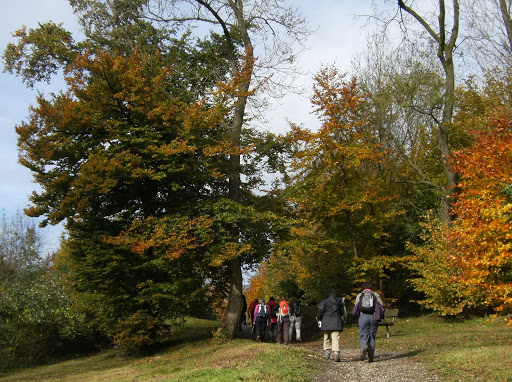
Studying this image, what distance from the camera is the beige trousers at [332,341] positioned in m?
10.7

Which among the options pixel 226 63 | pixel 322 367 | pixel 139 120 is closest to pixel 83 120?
pixel 139 120

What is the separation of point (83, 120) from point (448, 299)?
14.9 metres

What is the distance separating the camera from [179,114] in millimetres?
16984

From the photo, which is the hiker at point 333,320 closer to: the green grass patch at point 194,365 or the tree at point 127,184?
the green grass patch at point 194,365

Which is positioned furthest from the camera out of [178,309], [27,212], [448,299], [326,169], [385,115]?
[385,115]

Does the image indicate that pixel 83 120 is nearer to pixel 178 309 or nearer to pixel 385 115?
pixel 178 309

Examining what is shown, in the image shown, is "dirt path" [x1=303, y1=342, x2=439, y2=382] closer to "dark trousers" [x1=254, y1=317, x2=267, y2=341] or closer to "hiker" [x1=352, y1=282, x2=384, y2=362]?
"hiker" [x1=352, y1=282, x2=384, y2=362]

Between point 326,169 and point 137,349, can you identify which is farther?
point 326,169

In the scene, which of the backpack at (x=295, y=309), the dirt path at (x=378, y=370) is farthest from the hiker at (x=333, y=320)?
the backpack at (x=295, y=309)

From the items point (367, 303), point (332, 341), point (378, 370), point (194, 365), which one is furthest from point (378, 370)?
point (194, 365)

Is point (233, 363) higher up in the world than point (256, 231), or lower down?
lower down

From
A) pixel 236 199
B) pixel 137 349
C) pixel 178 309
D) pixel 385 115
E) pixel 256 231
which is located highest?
pixel 385 115

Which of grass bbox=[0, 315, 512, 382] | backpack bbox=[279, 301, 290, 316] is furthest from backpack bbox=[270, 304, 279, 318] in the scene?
grass bbox=[0, 315, 512, 382]

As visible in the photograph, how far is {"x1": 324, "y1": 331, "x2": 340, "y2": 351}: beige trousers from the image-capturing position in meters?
10.7
